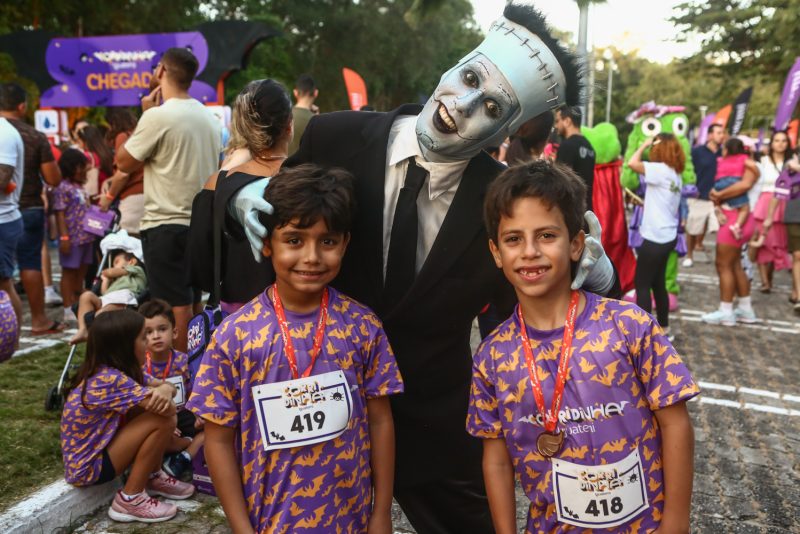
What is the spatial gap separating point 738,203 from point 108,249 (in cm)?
594

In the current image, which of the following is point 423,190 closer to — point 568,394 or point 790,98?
point 568,394

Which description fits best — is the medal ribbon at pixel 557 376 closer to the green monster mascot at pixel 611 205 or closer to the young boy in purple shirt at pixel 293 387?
the young boy in purple shirt at pixel 293 387

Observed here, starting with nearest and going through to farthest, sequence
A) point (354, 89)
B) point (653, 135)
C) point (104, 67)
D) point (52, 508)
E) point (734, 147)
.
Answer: point (52, 508)
point (734, 147)
point (653, 135)
point (354, 89)
point (104, 67)

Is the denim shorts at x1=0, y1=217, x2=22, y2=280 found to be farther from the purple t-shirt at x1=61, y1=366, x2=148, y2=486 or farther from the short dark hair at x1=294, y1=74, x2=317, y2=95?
the short dark hair at x1=294, y1=74, x2=317, y2=95

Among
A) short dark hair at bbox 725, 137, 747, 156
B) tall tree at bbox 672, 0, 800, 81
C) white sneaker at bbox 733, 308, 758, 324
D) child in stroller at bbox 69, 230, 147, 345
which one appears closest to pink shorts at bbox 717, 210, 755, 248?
white sneaker at bbox 733, 308, 758, 324

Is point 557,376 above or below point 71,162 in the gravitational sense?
below

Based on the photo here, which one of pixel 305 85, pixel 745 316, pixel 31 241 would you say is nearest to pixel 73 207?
pixel 31 241

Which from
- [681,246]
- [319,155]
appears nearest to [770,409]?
[681,246]

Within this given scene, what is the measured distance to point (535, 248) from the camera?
182 cm

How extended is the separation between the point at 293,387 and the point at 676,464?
0.93 meters

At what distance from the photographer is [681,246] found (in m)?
7.57

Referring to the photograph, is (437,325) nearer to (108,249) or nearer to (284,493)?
(284,493)

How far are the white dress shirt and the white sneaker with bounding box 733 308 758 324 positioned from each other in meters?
6.50

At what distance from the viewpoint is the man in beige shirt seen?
14.1 feet
